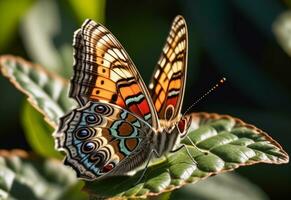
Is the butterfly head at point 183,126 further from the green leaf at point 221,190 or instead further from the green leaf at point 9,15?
the green leaf at point 9,15

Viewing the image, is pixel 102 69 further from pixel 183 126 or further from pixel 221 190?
pixel 221 190

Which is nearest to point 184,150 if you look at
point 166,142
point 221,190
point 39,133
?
point 166,142

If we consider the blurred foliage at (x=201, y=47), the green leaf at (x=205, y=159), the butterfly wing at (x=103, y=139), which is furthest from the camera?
the blurred foliage at (x=201, y=47)

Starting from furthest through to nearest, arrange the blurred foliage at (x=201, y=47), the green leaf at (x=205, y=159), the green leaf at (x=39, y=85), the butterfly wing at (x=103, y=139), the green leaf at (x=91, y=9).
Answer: the blurred foliage at (x=201, y=47) < the green leaf at (x=91, y=9) < the green leaf at (x=39, y=85) < the butterfly wing at (x=103, y=139) < the green leaf at (x=205, y=159)

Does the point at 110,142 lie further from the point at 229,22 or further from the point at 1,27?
the point at 229,22

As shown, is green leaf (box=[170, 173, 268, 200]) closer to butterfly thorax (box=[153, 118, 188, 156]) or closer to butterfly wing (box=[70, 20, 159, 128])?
butterfly thorax (box=[153, 118, 188, 156])

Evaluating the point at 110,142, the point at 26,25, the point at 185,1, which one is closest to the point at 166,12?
the point at 185,1

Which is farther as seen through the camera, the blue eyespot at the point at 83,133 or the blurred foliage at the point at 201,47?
the blurred foliage at the point at 201,47

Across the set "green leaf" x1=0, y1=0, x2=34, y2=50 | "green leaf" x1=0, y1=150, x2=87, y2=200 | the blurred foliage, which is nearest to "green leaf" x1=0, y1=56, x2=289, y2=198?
"green leaf" x1=0, y1=150, x2=87, y2=200

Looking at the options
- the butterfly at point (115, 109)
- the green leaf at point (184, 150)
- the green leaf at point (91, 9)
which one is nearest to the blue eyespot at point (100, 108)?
the butterfly at point (115, 109)
